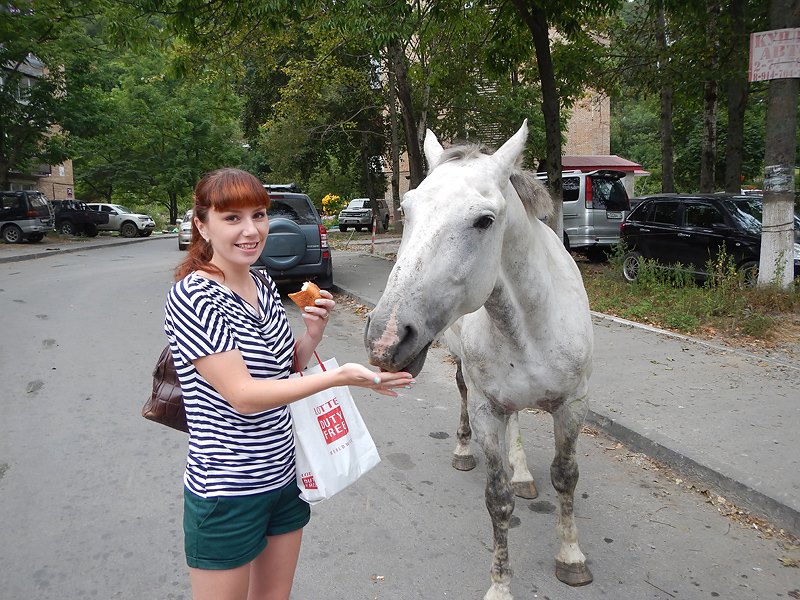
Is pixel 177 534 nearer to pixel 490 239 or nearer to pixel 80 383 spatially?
pixel 490 239

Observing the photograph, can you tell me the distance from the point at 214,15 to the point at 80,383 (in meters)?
6.87

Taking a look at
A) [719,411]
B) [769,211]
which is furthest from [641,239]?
[719,411]

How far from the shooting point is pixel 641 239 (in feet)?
37.3

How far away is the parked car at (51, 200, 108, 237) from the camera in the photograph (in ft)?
92.2

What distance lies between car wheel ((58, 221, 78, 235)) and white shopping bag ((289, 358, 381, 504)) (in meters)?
31.1

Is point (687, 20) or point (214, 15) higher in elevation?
point (687, 20)

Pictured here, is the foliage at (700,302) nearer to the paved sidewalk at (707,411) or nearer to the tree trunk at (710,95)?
the paved sidewalk at (707,411)

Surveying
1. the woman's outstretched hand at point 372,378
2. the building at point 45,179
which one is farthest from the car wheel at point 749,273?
the building at point 45,179

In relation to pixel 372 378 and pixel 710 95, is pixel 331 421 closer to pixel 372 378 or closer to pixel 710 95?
pixel 372 378

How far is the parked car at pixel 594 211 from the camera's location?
13.9 meters

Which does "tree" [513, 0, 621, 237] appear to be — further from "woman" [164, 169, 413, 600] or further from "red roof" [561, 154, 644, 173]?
"red roof" [561, 154, 644, 173]

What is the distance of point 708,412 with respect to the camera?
15.8 ft

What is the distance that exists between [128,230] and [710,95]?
28.9m

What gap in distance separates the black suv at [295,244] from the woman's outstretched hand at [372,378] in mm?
8567
